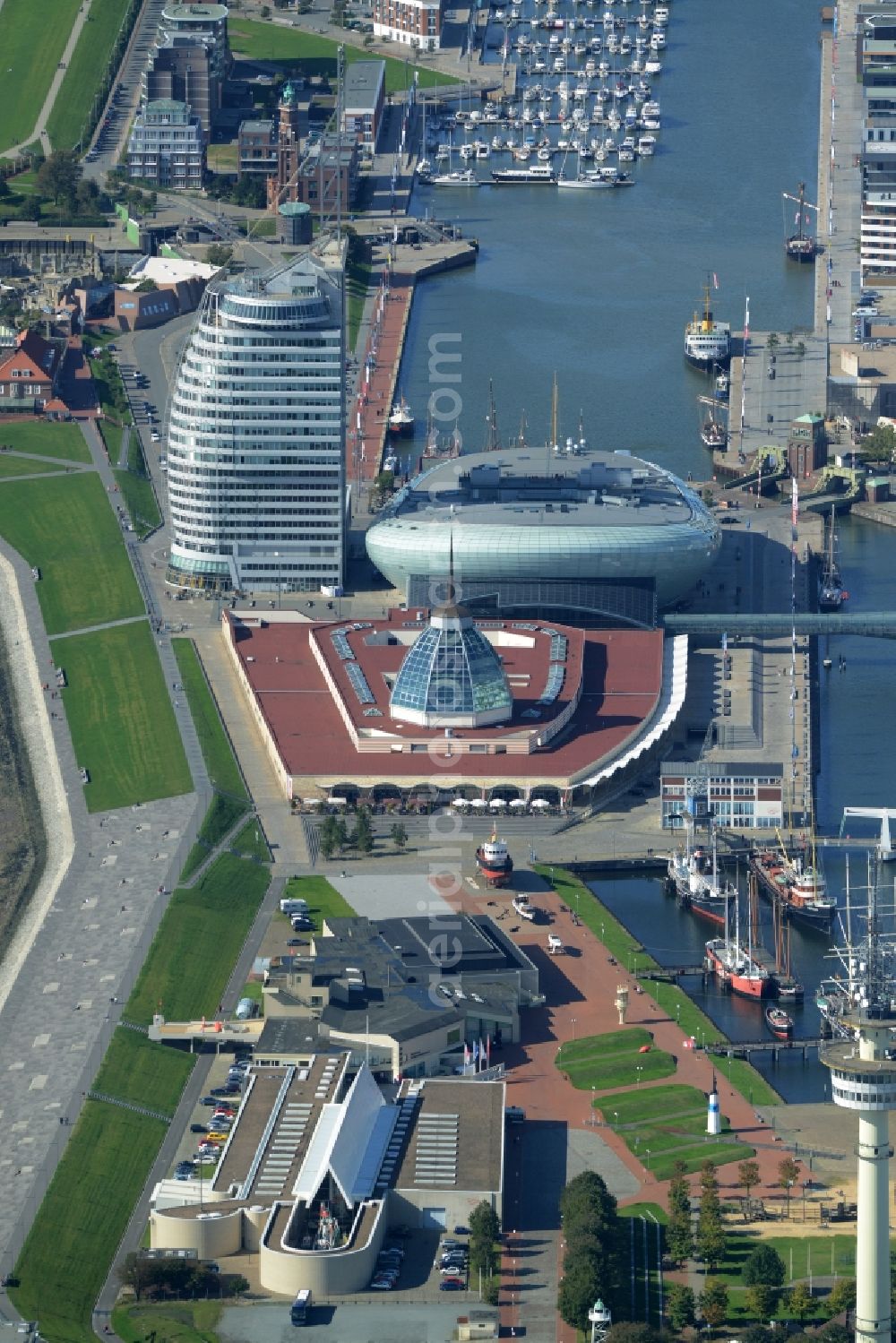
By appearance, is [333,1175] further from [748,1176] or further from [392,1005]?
[392,1005]

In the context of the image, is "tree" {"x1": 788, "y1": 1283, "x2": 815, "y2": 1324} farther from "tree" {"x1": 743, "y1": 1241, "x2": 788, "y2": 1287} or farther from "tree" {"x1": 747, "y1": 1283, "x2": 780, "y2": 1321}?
"tree" {"x1": 743, "y1": 1241, "x2": 788, "y2": 1287}

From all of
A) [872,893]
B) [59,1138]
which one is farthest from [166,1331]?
[872,893]

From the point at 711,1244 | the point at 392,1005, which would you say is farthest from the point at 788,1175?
the point at 392,1005

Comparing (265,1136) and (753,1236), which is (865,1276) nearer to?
(753,1236)

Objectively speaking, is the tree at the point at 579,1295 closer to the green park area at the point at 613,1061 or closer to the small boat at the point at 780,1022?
the green park area at the point at 613,1061

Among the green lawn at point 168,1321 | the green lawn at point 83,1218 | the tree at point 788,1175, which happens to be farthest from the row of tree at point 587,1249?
the green lawn at point 83,1218
